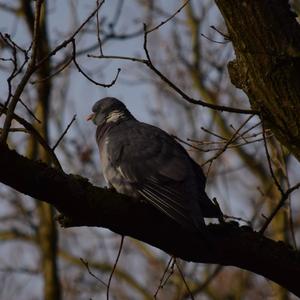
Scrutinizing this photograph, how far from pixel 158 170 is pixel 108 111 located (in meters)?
1.87

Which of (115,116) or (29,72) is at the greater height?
(115,116)

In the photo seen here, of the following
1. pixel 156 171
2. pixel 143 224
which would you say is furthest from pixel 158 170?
pixel 143 224

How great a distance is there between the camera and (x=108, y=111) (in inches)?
253

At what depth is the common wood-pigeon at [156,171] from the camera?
4137 mm

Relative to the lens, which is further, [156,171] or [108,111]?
[108,111]

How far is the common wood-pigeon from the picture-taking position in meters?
4.14

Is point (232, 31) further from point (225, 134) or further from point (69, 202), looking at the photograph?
point (225, 134)

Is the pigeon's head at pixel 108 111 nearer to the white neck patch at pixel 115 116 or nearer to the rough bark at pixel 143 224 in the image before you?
the white neck patch at pixel 115 116

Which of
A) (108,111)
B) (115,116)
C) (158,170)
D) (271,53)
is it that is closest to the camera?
(271,53)

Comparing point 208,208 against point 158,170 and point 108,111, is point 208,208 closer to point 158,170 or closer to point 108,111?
point 158,170

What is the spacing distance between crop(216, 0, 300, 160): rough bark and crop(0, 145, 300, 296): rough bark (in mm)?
628

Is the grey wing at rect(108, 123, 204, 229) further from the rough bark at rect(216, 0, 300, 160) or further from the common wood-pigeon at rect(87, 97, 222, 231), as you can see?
the rough bark at rect(216, 0, 300, 160)

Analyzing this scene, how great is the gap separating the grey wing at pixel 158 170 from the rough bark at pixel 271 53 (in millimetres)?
716

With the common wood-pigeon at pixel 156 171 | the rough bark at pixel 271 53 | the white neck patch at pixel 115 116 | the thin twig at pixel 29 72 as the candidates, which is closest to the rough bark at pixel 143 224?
the common wood-pigeon at pixel 156 171
